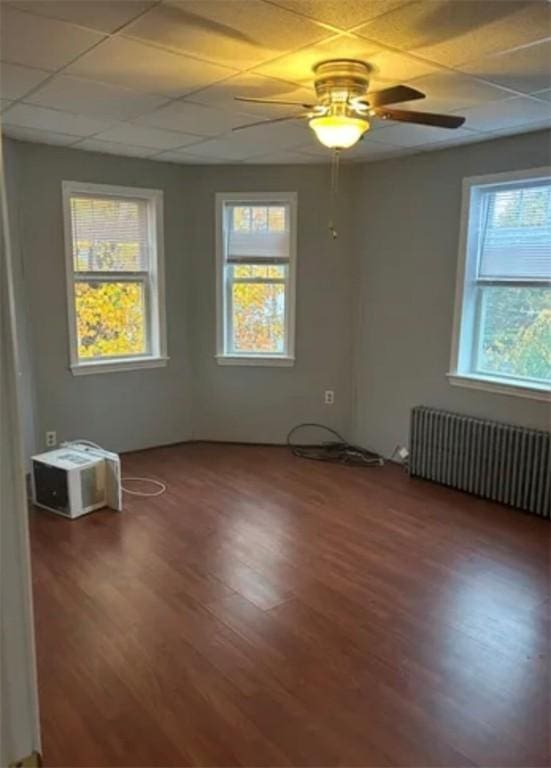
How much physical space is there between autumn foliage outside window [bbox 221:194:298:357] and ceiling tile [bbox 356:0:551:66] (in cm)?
271

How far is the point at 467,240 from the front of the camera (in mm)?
4191

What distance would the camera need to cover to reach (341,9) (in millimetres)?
1989

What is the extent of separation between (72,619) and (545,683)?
205cm

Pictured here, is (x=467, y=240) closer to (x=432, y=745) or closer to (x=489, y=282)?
(x=489, y=282)

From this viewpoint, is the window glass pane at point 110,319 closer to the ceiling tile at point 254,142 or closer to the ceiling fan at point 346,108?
the ceiling tile at point 254,142

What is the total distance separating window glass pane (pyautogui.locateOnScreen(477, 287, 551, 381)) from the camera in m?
3.90

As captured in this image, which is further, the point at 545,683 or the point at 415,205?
the point at 415,205

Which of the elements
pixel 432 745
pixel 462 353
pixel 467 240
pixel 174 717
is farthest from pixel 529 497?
pixel 174 717

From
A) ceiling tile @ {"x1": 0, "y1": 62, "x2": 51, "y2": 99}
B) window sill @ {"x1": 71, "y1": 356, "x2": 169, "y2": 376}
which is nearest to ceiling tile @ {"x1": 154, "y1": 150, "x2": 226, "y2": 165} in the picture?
ceiling tile @ {"x1": 0, "y1": 62, "x2": 51, "y2": 99}

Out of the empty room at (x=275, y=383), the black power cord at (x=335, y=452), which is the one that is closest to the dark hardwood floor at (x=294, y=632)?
the empty room at (x=275, y=383)

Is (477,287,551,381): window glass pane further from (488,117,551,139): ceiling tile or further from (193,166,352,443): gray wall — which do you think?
(193,166,352,443): gray wall

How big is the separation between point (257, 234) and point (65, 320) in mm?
1792

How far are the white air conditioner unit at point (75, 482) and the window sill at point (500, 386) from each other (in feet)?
8.42

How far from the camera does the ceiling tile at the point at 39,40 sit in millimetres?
2141
